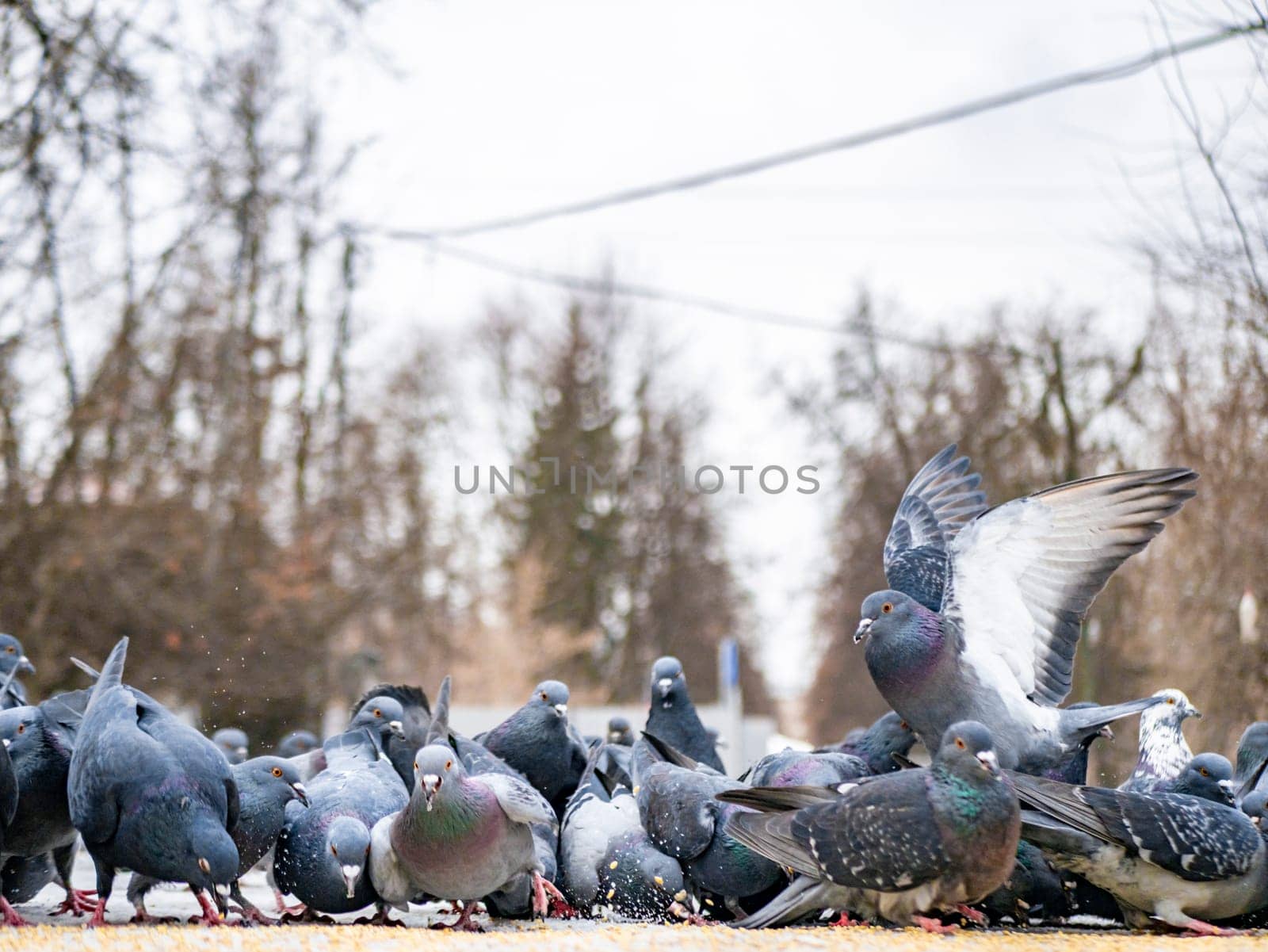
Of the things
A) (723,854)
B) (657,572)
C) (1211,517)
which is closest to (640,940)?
(723,854)

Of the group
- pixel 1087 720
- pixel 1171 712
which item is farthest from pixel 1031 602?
pixel 1171 712

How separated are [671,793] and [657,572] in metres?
20.3

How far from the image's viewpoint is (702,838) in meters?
4.89

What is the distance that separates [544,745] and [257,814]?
1.70 meters

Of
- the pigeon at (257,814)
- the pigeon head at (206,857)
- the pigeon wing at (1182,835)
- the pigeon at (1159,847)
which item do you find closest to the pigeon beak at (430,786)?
the pigeon head at (206,857)

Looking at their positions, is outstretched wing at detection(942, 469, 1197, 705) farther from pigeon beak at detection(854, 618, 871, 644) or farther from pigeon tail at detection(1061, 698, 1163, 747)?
pigeon beak at detection(854, 618, 871, 644)

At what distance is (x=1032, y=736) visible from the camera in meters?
5.14

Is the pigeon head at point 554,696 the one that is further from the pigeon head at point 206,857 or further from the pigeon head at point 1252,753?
the pigeon head at point 1252,753

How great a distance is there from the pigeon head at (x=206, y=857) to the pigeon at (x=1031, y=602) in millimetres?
2510

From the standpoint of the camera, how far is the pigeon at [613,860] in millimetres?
5039

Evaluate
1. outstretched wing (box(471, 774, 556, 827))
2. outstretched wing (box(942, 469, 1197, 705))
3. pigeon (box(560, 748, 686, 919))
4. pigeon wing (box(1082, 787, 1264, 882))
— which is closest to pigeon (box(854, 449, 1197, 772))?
outstretched wing (box(942, 469, 1197, 705))

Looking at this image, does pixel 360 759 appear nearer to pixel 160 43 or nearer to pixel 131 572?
pixel 160 43

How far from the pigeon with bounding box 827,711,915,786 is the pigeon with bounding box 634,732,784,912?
117cm

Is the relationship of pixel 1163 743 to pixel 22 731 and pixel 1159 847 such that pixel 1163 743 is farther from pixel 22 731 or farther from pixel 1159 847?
pixel 22 731
